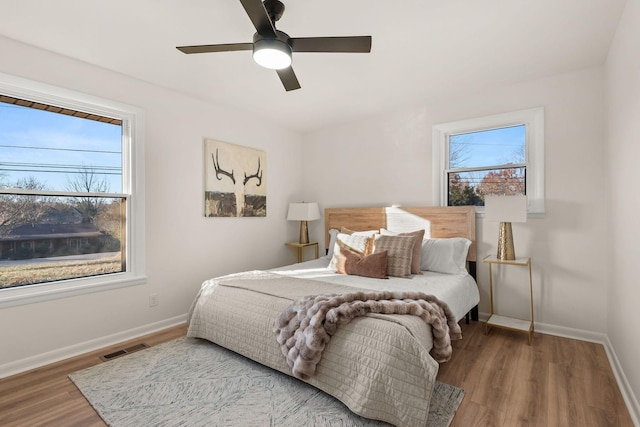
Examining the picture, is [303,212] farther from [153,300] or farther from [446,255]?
[153,300]

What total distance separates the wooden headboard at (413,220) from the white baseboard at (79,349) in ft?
7.59

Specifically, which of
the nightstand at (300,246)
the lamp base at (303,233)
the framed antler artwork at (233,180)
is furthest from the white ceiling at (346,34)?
the nightstand at (300,246)

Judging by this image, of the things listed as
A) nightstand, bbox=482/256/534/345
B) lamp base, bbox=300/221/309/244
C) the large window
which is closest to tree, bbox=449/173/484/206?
nightstand, bbox=482/256/534/345

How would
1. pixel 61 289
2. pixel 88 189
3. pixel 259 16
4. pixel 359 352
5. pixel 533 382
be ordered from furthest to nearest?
pixel 88 189
pixel 61 289
pixel 533 382
pixel 359 352
pixel 259 16

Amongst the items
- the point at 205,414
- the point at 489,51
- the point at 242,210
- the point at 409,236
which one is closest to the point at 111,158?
the point at 242,210

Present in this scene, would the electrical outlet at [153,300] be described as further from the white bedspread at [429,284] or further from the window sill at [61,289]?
the white bedspread at [429,284]

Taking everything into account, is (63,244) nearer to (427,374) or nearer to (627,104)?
(427,374)

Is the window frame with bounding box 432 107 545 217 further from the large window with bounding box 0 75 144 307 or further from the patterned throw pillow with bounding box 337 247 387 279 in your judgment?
the large window with bounding box 0 75 144 307

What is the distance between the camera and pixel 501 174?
131 inches

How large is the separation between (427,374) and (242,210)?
294cm

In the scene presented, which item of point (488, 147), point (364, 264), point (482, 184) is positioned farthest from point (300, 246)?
point (488, 147)

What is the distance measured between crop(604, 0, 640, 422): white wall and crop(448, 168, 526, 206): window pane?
2.42 ft

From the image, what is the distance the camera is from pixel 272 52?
1909 millimetres

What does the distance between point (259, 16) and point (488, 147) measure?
278 cm
